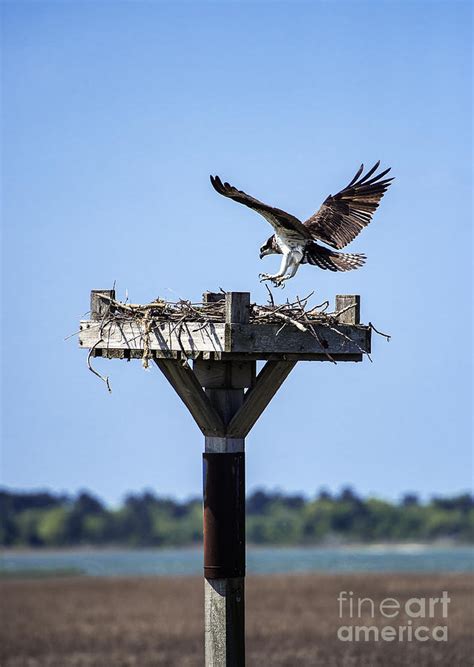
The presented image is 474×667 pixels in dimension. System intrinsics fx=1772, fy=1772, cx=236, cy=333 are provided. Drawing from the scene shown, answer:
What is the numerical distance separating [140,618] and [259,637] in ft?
16.6

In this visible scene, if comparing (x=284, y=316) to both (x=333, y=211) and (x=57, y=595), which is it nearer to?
(x=333, y=211)

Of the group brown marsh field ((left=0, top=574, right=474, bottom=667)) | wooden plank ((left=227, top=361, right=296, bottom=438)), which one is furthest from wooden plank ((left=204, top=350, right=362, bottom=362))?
brown marsh field ((left=0, top=574, right=474, bottom=667))

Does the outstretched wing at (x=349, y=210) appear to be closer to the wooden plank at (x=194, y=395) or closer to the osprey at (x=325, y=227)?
the osprey at (x=325, y=227)

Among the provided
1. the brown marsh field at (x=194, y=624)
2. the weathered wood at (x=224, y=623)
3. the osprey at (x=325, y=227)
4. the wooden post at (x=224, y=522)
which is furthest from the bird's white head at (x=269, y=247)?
the brown marsh field at (x=194, y=624)

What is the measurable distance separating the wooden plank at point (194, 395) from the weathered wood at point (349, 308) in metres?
1.17

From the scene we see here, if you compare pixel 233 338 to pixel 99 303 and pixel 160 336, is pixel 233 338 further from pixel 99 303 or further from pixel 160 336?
pixel 99 303

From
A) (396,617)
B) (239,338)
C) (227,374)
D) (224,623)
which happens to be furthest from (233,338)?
(396,617)

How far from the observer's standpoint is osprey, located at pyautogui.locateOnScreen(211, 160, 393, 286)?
43.9ft

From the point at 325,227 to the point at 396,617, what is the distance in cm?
1512

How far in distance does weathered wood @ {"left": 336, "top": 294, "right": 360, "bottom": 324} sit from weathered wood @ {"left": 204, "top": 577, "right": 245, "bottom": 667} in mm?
2067

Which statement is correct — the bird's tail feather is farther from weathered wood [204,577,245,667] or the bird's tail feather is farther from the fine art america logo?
the fine art america logo

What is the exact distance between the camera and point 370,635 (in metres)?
25.1

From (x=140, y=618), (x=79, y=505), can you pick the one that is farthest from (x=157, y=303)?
(x=79, y=505)

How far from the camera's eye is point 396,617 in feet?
92.1
